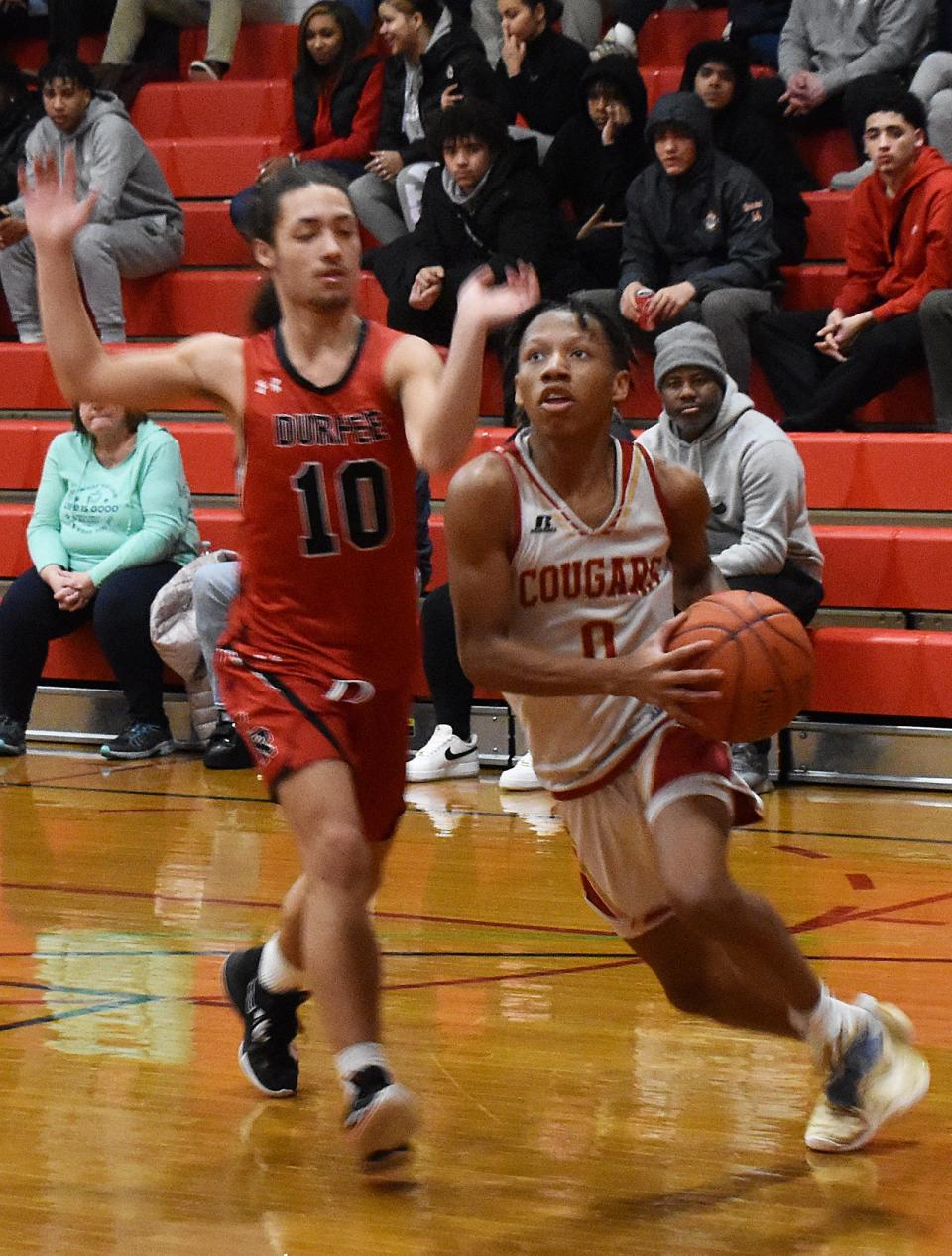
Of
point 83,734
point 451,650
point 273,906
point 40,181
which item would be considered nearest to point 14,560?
point 83,734

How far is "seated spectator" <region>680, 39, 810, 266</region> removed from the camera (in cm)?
848

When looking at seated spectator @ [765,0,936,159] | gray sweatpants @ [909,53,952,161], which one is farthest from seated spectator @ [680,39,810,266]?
gray sweatpants @ [909,53,952,161]

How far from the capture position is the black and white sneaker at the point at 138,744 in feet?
25.2

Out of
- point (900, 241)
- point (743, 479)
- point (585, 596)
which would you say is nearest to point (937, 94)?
point (900, 241)

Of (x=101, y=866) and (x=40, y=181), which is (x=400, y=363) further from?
(x=101, y=866)

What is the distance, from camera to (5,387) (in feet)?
31.4

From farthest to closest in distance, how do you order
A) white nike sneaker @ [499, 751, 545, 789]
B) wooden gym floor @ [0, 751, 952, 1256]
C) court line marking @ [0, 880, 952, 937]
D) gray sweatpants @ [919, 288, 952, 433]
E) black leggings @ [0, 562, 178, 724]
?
black leggings @ [0, 562, 178, 724]
gray sweatpants @ [919, 288, 952, 433]
white nike sneaker @ [499, 751, 545, 789]
court line marking @ [0, 880, 952, 937]
wooden gym floor @ [0, 751, 952, 1256]

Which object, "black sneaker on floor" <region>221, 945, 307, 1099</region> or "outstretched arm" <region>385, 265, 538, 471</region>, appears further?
"black sneaker on floor" <region>221, 945, 307, 1099</region>

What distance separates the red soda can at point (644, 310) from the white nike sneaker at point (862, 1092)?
16.2 feet

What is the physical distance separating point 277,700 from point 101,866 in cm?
254

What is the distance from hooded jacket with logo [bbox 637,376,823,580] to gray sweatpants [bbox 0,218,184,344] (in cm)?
360

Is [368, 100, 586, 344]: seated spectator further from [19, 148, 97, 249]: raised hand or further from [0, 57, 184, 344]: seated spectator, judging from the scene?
[19, 148, 97, 249]: raised hand

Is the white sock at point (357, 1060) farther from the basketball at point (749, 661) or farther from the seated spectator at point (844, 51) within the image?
the seated spectator at point (844, 51)

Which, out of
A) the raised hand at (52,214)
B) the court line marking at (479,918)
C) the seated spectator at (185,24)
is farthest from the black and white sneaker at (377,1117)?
the seated spectator at (185,24)
